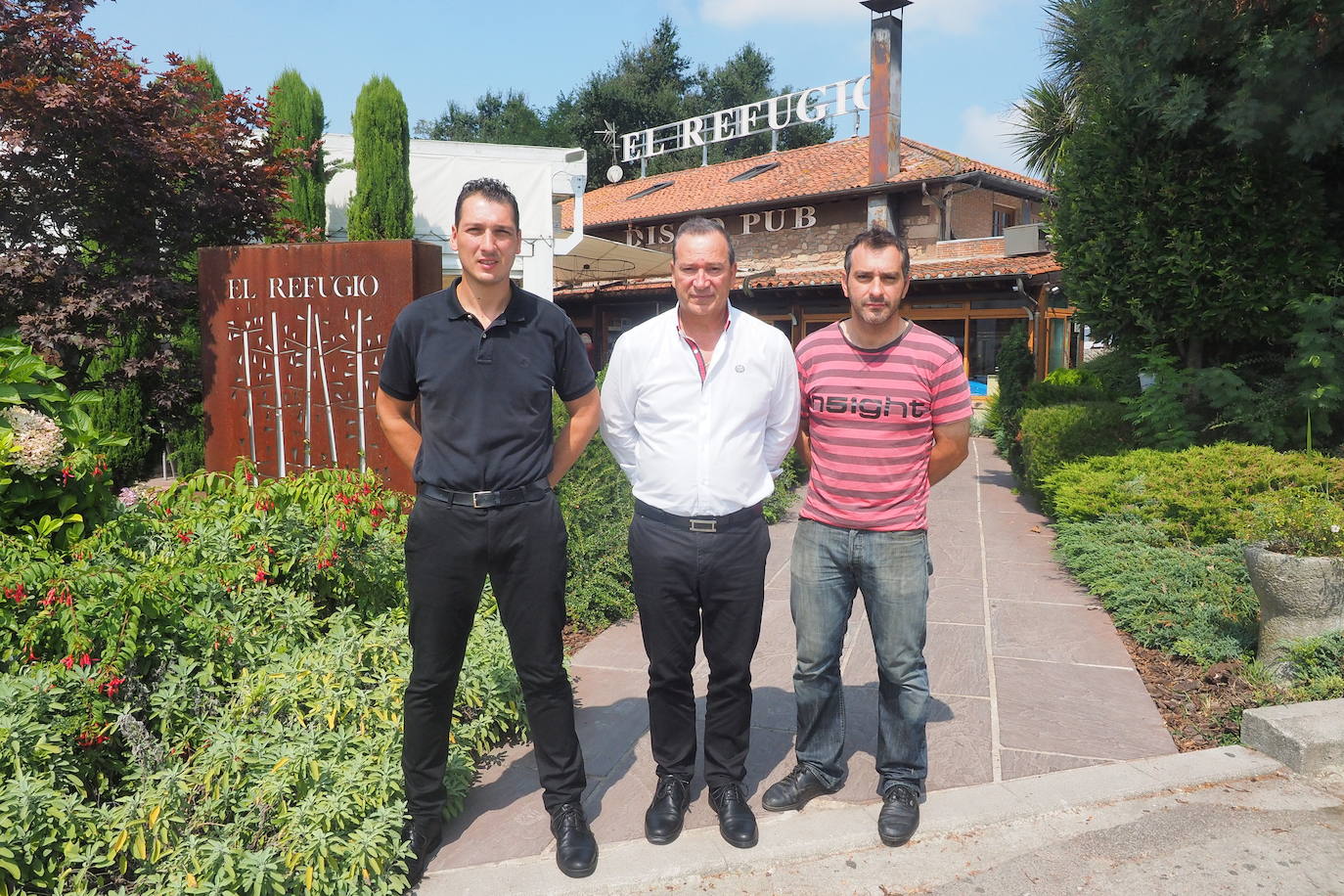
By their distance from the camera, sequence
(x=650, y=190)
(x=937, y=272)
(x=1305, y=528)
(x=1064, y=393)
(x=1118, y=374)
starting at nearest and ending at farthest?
(x=1305, y=528) → (x=1118, y=374) → (x=1064, y=393) → (x=937, y=272) → (x=650, y=190)

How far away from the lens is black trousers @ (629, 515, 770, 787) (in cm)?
295

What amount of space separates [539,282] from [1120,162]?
8.87 metres

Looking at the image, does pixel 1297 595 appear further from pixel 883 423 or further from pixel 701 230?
pixel 701 230

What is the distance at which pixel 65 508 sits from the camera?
351 centimetres

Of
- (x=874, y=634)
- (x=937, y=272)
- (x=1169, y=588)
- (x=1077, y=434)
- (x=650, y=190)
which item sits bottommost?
(x=1169, y=588)

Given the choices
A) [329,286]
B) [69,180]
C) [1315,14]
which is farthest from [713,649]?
[69,180]

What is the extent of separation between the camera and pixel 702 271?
9.55 ft

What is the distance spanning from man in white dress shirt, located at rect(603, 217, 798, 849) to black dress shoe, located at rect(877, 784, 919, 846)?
43cm

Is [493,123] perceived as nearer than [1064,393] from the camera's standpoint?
No

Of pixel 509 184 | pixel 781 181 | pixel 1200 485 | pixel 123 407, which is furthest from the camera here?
pixel 781 181

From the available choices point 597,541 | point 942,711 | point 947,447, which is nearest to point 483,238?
point 947,447

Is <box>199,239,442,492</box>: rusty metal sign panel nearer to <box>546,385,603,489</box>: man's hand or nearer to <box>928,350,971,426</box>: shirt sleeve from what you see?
<box>546,385,603,489</box>: man's hand

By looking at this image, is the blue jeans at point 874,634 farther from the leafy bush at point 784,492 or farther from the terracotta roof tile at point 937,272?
the terracotta roof tile at point 937,272

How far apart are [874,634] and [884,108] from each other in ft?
62.2
